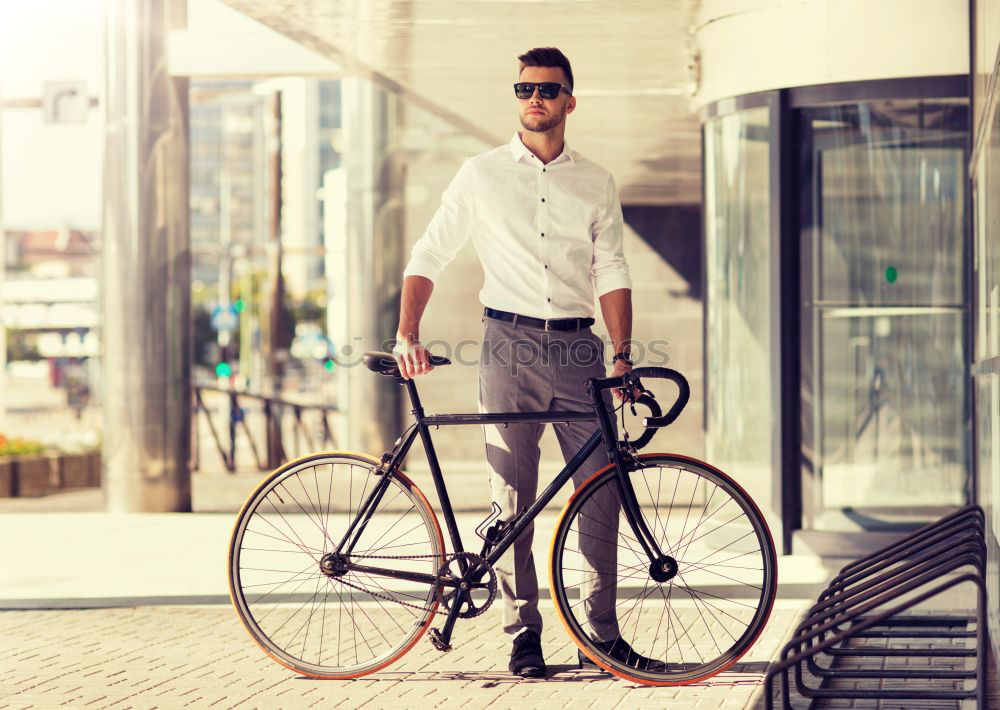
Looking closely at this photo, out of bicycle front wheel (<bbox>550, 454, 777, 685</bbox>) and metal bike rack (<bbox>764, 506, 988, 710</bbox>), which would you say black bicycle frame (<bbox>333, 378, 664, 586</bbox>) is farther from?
metal bike rack (<bbox>764, 506, 988, 710</bbox>)

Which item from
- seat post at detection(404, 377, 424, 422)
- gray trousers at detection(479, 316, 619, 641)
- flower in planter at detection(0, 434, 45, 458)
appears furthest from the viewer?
flower in planter at detection(0, 434, 45, 458)

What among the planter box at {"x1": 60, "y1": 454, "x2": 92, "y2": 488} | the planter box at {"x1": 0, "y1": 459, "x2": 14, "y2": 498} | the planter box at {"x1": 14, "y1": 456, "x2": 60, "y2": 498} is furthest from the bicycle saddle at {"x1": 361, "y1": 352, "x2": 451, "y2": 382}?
the planter box at {"x1": 60, "y1": 454, "x2": 92, "y2": 488}

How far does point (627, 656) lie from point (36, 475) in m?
10.6

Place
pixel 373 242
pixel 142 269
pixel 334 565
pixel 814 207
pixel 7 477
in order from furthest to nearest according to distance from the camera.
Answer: pixel 373 242
pixel 7 477
pixel 142 269
pixel 814 207
pixel 334 565

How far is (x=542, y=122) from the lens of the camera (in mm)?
4992

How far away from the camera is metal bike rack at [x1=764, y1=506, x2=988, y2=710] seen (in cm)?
412

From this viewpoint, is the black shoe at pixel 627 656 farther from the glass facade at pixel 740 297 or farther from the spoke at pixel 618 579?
the glass facade at pixel 740 297

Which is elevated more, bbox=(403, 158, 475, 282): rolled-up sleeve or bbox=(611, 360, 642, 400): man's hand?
bbox=(403, 158, 475, 282): rolled-up sleeve

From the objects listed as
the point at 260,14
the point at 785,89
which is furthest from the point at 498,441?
the point at 260,14

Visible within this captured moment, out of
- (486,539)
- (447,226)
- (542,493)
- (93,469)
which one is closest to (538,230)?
(447,226)

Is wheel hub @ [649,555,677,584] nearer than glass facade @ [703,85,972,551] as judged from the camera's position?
Yes

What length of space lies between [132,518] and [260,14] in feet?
11.4

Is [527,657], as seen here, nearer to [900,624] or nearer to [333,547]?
[333,547]

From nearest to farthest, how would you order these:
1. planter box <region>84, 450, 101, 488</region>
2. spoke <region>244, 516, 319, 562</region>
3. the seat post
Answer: the seat post
spoke <region>244, 516, 319, 562</region>
planter box <region>84, 450, 101, 488</region>
